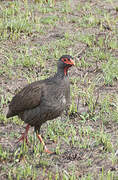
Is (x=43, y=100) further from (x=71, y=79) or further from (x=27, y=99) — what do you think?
(x=71, y=79)

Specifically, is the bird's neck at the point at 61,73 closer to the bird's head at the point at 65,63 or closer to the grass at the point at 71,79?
the bird's head at the point at 65,63

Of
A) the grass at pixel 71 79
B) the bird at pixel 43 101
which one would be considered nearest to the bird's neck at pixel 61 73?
the bird at pixel 43 101

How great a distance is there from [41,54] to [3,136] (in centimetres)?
306

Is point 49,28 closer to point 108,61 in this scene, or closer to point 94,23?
point 94,23

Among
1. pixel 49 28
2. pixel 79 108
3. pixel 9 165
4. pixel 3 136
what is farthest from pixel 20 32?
pixel 9 165

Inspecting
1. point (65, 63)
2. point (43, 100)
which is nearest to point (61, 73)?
point (65, 63)

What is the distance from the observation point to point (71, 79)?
27.9 feet

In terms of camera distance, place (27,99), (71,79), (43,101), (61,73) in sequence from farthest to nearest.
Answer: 1. (71,79)
2. (61,73)
3. (27,99)
4. (43,101)

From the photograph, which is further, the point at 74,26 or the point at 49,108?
the point at 74,26

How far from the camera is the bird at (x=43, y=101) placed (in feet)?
19.6

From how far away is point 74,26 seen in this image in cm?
1083

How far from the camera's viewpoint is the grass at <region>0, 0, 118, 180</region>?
5898mm

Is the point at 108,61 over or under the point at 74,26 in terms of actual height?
under

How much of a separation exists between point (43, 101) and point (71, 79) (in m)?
2.55
